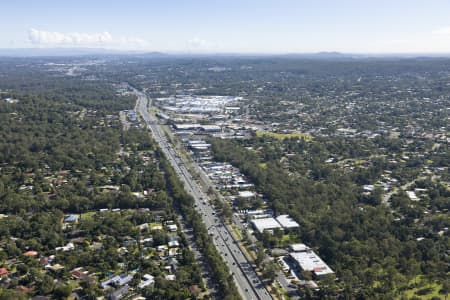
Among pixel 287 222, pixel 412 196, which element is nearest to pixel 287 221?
pixel 287 222

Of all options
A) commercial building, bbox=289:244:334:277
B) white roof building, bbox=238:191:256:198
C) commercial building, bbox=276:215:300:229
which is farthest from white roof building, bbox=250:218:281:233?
white roof building, bbox=238:191:256:198

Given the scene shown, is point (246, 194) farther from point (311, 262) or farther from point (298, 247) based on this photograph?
point (311, 262)

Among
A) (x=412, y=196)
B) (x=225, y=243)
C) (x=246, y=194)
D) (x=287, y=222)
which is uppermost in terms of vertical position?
(x=412, y=196)

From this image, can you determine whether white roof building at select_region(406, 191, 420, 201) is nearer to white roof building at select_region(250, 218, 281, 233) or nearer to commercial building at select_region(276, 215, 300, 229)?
commercial building at select_region(276, 215, 300, 229)

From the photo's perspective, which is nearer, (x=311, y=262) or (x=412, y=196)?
(x=311, y=262)

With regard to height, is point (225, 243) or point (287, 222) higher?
point (287, 222)

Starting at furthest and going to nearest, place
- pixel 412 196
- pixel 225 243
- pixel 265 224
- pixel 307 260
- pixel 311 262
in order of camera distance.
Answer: pixel 412 196, pixel 265 224, pixel 225 243, pixel 307 260, pixel 311 262

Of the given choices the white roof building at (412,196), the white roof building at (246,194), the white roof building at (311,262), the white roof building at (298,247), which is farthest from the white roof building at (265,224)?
the white roof building at (412,196)
